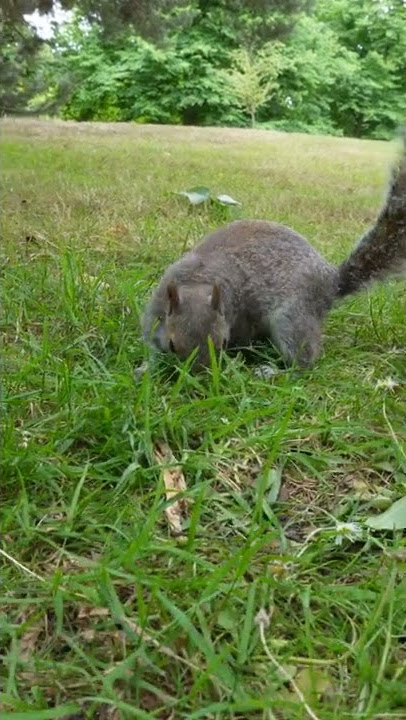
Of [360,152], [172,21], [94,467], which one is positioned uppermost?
[172,21]

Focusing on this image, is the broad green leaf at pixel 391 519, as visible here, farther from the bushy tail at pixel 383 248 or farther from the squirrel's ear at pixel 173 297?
the bushy tail at pixel 383 248

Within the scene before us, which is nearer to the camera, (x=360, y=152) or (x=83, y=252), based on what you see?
(x=83, y=252)

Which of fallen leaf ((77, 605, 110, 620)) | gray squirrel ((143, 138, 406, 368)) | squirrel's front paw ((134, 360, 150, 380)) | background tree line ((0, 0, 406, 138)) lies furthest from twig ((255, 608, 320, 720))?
background tree line ((0, 0, 406, 138))

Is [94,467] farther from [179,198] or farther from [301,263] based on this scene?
[179,198]

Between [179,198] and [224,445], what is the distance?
2.58m

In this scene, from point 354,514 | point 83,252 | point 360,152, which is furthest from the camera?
point 360,152

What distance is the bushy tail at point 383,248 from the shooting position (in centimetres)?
200

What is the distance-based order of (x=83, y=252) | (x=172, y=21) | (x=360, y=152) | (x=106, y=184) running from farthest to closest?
(x=360, y=152) → (x=172, y=21) → (x=106, y=184) → (x=83, y=252)

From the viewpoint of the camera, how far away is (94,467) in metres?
1.27

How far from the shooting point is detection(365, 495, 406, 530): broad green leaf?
3.86ft

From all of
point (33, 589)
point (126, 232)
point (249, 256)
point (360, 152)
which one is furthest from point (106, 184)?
point (360, 152)

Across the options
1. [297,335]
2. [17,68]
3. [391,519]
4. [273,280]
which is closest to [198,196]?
[273,280]

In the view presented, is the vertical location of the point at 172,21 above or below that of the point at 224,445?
above


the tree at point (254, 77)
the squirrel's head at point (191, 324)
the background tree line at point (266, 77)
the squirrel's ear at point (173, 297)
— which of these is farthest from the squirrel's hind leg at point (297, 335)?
the tree at point (254, 77)
